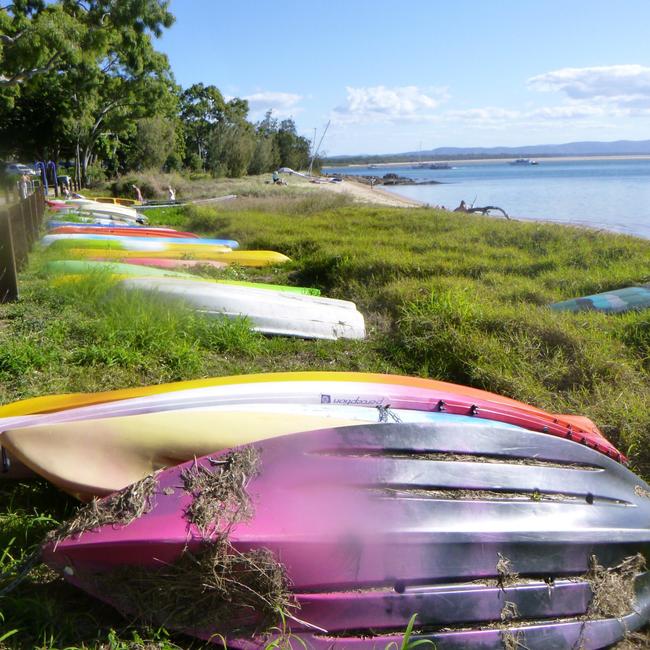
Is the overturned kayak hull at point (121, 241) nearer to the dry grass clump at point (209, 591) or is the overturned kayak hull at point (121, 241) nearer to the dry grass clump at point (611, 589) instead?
the dry grass clump at point (209, 591)

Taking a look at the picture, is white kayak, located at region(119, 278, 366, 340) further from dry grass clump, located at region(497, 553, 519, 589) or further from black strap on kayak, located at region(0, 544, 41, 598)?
dry grass clump, located at region(497, 553, 519, 589)

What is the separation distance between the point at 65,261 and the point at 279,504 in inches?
213

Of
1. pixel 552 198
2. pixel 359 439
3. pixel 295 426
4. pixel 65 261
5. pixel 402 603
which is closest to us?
pixel 402 603

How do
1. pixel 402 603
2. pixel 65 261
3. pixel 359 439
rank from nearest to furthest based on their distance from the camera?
1. pixel 402 603
2. pixel 359 439
3. pixel 65 261

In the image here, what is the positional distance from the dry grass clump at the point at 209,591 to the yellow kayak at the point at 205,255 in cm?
603

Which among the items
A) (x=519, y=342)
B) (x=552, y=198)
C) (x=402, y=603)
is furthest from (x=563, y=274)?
(x=552, y=198)

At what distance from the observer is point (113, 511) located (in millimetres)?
1925

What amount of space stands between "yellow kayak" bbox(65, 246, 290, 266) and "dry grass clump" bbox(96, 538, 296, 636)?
603cm

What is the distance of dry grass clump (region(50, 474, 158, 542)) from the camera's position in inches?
74.1

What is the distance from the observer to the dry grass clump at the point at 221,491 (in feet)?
6.07

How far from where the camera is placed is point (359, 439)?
85.3 inches

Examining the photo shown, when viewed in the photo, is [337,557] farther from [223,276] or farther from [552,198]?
[552,198]

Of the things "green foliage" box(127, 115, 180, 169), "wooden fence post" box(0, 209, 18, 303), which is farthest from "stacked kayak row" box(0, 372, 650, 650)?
"green foliage" box(127, 115, 180, 169)

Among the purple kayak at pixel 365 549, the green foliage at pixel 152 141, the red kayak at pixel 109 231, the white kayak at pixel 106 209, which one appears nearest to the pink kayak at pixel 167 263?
the red kayak at pixel 109 231
